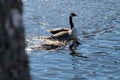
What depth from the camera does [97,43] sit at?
58.6 ft

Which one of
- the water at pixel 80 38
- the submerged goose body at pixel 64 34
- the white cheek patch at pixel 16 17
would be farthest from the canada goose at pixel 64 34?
the white cheek patch at pixel 16 17

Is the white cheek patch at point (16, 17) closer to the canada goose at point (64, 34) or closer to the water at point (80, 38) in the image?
the water at point (80, 38)

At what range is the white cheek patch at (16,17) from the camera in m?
2.66

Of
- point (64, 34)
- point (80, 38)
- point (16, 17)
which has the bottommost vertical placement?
point (80, 38)

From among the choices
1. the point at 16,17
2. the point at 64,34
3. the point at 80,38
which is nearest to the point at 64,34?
the point at 64,34

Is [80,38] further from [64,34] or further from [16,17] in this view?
[16,17]

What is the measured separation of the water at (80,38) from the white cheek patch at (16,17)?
10442 millimetres

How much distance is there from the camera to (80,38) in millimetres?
18969

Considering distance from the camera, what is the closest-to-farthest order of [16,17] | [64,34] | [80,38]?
[16,17]
[64,34]
[80,38]

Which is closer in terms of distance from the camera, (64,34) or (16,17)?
(16,17)

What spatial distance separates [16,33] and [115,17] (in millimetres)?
19990

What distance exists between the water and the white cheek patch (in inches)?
411

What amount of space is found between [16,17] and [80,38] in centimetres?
1633

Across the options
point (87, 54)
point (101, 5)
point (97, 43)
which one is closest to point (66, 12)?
point (101, 5)
